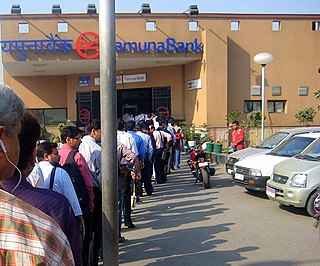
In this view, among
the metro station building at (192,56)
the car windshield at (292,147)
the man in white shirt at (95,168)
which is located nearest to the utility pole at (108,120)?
the man in white shirt at (95,168)

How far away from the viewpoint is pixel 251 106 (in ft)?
79.6

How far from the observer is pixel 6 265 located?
1102mm

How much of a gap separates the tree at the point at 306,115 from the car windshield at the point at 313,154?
1597cm

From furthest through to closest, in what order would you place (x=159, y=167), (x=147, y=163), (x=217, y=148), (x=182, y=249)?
(x=217, y=148) → (x=159, y=167) → (x=147, y=163) → (x=182, y=249)

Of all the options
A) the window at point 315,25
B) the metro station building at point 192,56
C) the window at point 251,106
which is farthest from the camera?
the window at point 315,25

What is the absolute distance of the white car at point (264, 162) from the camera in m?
9.38

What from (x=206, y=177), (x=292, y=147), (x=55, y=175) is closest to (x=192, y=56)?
(x=206, y=177)

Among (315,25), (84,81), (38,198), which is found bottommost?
(38,198)

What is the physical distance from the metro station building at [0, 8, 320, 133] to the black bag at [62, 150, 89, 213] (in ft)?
60.0

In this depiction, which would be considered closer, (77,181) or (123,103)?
(77,181)

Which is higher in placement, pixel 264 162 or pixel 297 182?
pixel 264 162

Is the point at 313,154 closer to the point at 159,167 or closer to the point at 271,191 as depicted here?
the point at 271,191

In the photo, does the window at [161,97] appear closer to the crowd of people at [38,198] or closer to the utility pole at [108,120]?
the crowd of people at [38,198]

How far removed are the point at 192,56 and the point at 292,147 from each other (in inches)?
548
